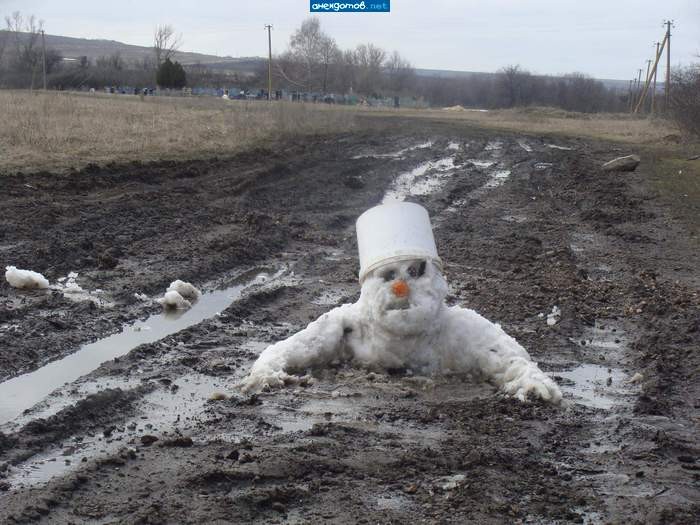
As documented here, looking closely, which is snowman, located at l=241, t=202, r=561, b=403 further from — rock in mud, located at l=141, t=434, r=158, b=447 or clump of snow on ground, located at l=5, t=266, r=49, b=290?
clump of snow on ground, located at l=5, t=266, r=49, b=290

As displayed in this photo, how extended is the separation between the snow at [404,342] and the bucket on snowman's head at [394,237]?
0.08m

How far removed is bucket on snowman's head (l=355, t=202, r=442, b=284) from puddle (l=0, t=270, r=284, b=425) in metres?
2.26

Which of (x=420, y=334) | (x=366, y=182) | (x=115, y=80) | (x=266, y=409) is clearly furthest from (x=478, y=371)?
(x=115, y=80)

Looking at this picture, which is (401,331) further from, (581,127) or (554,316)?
(581,127)

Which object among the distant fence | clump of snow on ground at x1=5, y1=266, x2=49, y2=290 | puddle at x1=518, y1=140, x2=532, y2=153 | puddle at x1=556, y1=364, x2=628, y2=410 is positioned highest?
the distant fence

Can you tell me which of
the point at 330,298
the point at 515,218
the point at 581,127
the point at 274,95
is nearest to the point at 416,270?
the point at 330,298

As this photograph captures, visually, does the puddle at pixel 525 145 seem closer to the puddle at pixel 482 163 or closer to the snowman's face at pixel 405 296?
the puddle at pixel 482 163

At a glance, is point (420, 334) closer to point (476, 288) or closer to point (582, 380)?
point (582, 380)

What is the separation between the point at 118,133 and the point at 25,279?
15.4m

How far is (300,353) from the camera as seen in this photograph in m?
7.19

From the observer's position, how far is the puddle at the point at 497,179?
21719 mm

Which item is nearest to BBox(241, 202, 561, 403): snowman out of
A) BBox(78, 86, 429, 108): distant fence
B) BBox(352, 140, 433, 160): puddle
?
BBox(352, 140, 433, 160): puddle

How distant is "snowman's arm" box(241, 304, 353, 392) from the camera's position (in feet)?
22.8

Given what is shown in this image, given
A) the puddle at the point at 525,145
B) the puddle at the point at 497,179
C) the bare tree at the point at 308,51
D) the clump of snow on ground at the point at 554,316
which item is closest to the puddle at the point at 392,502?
the clump of snow on ground at the point at 554,316
